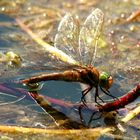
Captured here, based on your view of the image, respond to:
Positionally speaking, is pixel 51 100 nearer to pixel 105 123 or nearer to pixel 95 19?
pixel 105 123

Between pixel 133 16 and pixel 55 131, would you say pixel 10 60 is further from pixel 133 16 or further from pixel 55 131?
pixel 133 16

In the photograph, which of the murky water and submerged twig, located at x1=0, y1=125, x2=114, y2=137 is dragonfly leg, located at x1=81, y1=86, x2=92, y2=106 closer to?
the murky water

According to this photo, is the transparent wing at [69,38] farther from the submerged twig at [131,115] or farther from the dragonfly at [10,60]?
the submerged twig at [131,115]

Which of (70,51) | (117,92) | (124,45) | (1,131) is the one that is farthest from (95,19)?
(1,131)

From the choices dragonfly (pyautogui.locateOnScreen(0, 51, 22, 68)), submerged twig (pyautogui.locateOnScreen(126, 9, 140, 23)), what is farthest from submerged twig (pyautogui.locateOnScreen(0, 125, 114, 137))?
submerged twig (pyautogui.locateOnScreen(126, 9, 140, 23))

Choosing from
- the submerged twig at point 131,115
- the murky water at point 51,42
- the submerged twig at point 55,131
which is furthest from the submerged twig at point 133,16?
the submerged twig at point 55,131

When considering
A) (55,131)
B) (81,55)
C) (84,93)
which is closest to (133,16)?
(81,55)
